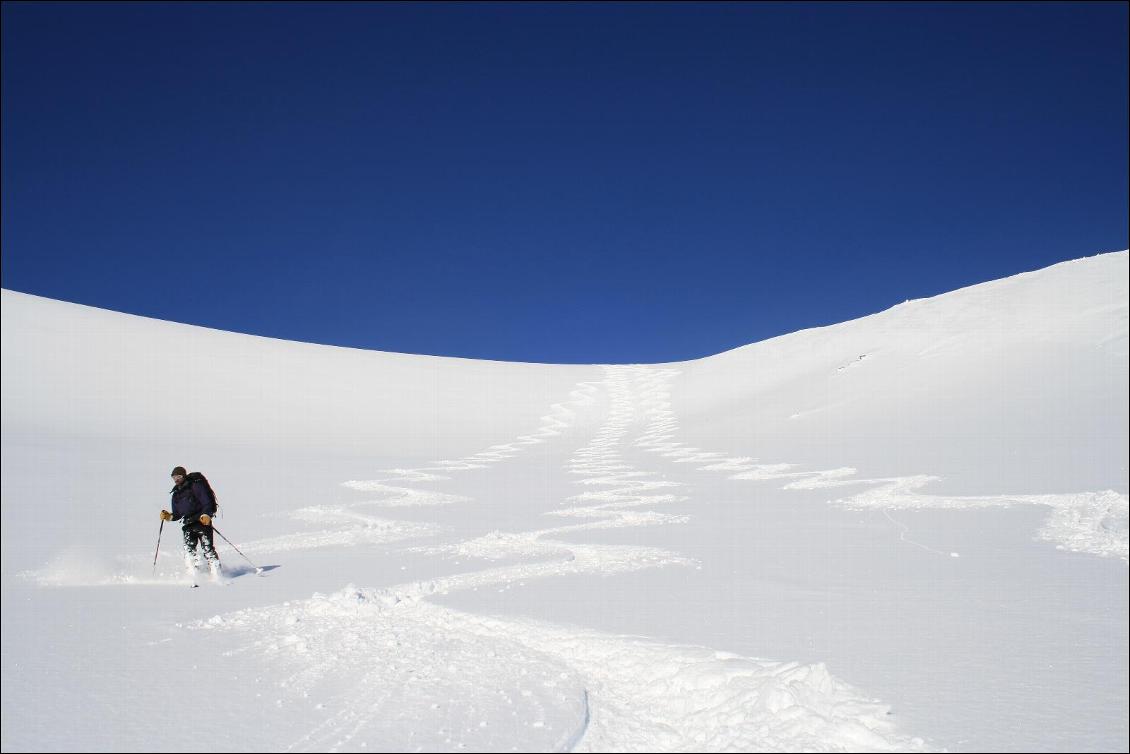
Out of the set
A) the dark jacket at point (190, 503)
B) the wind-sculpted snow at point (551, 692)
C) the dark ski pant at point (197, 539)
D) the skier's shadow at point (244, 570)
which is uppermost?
the dark jacket at point (190, 503)

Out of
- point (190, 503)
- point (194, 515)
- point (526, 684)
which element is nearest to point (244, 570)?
point (194, 515)

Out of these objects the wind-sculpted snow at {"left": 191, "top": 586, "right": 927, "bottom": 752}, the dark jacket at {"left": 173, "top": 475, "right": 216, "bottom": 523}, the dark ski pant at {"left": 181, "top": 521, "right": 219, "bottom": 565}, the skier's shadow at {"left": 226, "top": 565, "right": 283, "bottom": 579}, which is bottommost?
the wind-sculpted snow at {"left": 191, "top": 586, "right": 927, "bottom": 752}

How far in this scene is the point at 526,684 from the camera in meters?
4.57

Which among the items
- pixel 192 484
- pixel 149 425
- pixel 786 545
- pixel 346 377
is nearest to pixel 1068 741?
pixel 786 545

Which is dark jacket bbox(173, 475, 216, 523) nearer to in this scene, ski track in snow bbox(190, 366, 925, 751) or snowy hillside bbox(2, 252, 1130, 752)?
snowy hillside bbox(2, 252, 1130, 752)

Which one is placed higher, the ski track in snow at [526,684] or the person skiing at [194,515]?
the person skiing at [194,515]

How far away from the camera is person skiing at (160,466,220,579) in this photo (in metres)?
8.17

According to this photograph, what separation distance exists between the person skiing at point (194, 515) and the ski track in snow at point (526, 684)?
2284mm

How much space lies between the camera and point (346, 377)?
1439 inches

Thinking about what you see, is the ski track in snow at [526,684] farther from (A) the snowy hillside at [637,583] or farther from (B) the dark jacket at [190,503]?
(B) the dark jacket at [190,503]

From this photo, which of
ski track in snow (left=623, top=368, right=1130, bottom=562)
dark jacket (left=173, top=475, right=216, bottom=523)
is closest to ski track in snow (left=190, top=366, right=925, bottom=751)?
dark jacket (left=173, top=475, right=216, bottom=523)

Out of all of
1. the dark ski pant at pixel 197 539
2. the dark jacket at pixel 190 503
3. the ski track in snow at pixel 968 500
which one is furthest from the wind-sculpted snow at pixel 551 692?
the ski track in snow at pixel 968 500

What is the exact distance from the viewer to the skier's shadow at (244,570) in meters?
8.17

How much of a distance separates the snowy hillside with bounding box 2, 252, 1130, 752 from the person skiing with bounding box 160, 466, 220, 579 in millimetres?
408
